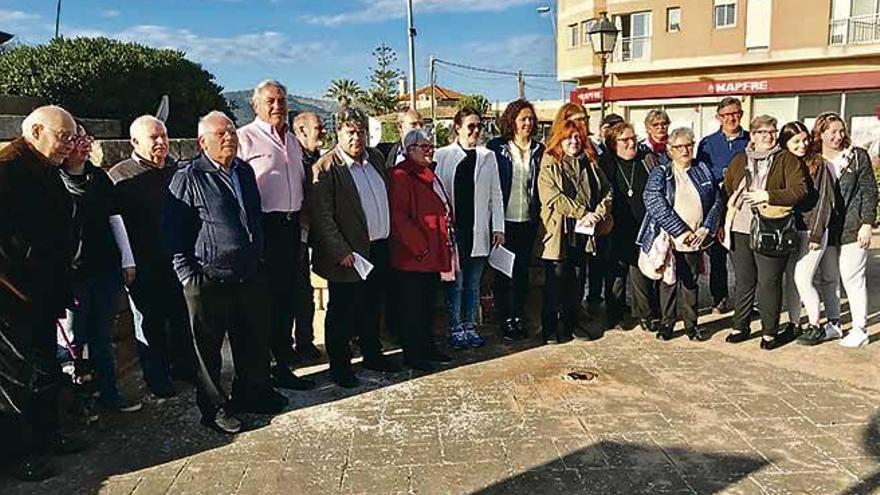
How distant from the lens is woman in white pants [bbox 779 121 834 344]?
211 inches

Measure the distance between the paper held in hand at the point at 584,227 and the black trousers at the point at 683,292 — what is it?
0.76 m

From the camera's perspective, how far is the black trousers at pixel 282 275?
460 cm

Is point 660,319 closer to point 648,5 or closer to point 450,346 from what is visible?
point 450,346

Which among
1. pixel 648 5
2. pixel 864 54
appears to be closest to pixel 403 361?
pixel 864 54

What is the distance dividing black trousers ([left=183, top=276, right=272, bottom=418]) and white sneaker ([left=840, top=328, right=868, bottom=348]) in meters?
4.49

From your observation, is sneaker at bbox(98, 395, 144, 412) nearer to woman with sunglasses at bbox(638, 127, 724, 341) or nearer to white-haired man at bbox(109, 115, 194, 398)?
white-haired man at bbox(109, 115, 194, 398)

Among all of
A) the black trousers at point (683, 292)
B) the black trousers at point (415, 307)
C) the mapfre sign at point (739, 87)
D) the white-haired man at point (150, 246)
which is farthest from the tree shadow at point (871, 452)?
the mapfre sign at point (739, 87)

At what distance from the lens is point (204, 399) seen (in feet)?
13.6

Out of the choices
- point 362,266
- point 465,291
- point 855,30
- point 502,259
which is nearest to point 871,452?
point 502,259

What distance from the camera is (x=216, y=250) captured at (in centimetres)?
391

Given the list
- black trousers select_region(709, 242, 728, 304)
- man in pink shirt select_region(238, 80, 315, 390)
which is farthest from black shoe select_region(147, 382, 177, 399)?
black trousers select_region(709, 242, 728, 304)

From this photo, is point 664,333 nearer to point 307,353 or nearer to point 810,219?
point 810,219

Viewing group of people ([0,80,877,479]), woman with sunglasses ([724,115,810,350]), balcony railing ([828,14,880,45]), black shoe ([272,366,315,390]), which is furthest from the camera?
balcony railing ([828,14,880,45])

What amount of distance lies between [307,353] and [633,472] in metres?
2.81
